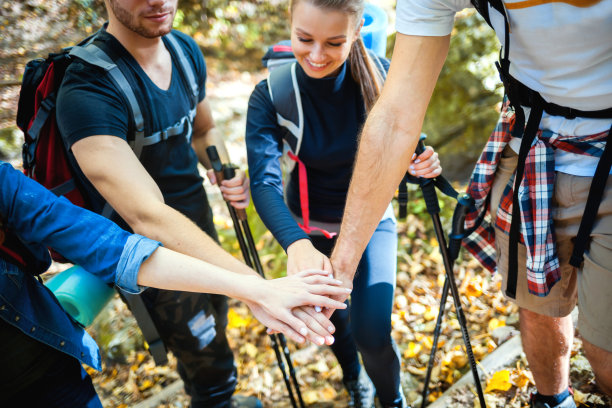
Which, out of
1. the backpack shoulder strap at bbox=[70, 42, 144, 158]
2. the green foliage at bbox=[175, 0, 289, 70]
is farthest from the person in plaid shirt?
the green foliage at bbox=[175, 0, 289, 70]

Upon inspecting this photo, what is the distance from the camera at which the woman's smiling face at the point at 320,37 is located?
2.28 metres

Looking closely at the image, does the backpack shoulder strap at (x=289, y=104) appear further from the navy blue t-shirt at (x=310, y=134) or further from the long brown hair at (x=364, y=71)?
the long brown hair at (x=364, y=71)

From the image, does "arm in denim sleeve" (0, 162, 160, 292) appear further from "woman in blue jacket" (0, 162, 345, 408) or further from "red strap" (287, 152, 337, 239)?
"red strap" (287, 152, 337, 239)

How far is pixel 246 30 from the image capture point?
28.7 ft

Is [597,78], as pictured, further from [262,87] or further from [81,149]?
[81,149]

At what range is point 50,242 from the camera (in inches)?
69.2

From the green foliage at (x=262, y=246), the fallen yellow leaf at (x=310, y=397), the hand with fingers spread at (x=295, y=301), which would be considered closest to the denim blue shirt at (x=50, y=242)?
the hand with fingers spread at (x=295, y=301)

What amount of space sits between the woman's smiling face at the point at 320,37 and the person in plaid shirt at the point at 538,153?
1.40 feet

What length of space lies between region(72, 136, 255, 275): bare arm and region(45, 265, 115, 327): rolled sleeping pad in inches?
17.3

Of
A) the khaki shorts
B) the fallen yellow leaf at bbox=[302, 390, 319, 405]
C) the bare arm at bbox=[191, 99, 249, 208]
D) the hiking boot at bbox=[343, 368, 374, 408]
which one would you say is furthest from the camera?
the fallen yellow leaf at bbox=[302, 390, 319, 405]

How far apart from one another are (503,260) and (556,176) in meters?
0.55

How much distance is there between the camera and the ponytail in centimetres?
246

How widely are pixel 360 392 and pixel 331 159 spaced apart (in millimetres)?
1607

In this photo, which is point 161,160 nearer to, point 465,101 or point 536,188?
point 536,188
